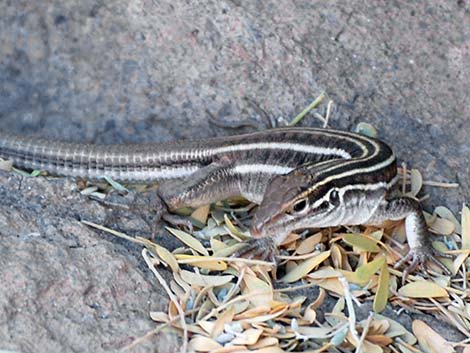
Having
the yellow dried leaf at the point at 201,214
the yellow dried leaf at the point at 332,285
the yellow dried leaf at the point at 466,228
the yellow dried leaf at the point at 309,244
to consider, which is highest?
the yellow dried leaf at the point at 466,228

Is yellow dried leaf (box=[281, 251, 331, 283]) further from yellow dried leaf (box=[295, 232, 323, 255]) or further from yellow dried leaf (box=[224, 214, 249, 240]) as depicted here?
yellow dried leaf (box=[224, 214, 249, 240])

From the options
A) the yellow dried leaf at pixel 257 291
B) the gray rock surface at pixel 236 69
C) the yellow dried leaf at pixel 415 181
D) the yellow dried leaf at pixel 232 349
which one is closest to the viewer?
the yellow dried leaf at pixel 232 349

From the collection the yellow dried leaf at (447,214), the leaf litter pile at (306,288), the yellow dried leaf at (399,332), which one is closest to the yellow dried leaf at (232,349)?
the leaf litter pile at (306,288)

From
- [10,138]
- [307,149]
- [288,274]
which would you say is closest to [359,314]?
[288,274]

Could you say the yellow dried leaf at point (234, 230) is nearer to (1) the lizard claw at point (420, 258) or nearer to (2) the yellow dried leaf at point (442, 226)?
(1) the lizard claw at point (420, 258)

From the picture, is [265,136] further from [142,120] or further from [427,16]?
[427,16]

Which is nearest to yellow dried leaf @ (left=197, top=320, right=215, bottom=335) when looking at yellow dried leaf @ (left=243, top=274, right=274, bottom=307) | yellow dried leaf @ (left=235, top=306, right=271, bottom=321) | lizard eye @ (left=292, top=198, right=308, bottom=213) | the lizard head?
yellow dried leaf @ (left=235, top=306, right=271, bottom=321)
